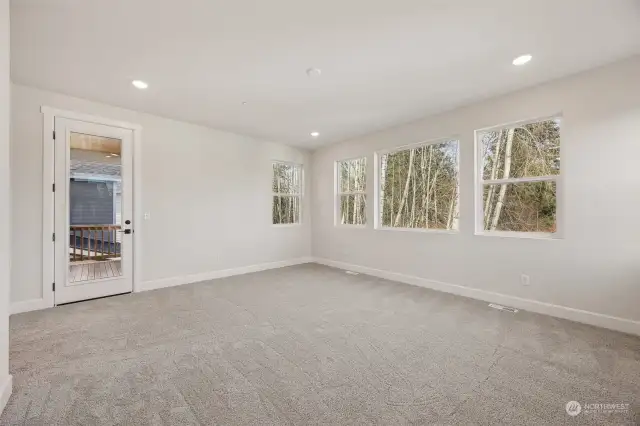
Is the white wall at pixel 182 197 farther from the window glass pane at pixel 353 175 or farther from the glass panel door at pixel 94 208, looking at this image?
the window glass pane at pixel 353 175

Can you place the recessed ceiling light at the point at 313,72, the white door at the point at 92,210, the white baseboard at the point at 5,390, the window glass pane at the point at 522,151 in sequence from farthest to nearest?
the white door at the point at 92,210
the window glass pane at the point at 522,151
the recessed ceiling light at the point at 313,72
the white baseboard at the point at 5,390

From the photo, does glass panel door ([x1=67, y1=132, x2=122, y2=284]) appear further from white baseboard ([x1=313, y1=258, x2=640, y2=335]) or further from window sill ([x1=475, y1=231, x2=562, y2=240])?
window sill ([x1=475, y1=231, x2=562, y2=240])

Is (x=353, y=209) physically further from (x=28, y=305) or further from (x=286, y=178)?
(x=28, y=305)

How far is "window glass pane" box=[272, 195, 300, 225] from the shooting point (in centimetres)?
604

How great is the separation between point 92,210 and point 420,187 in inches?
184

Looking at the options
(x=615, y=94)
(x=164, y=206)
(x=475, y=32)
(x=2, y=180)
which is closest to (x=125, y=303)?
(x=164, y=206)

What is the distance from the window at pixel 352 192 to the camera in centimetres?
555


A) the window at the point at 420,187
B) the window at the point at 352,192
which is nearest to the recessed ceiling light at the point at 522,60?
the window at the point at 420,187

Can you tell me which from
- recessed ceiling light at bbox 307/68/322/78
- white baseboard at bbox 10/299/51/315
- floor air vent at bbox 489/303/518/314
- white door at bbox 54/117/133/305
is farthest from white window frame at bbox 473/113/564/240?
white baseboard at bbox 10/299/51/315

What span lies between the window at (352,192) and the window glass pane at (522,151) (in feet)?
7.02

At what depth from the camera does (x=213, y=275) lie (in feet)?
16.3

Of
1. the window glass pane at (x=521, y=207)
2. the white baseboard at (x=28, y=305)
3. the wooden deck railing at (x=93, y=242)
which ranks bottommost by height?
the white baseboard at (x=28, y=305)

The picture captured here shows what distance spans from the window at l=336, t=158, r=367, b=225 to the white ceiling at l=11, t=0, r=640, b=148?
72.8 inches

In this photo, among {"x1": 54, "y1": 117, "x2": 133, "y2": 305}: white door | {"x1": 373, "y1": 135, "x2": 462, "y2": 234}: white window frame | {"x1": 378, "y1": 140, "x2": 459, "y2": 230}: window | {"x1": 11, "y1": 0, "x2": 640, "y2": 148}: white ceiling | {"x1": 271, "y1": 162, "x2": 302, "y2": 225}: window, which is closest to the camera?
{"x1": 11, "y1": 0, "x2": 640, "y2": 148}: white ceiling
